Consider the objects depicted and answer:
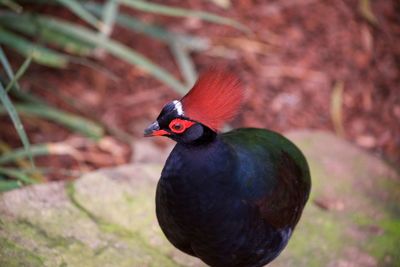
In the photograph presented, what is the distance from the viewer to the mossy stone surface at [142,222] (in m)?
2.48

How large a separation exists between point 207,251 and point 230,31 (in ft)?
9.56

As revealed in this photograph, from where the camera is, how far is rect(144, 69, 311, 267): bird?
6.62 ft

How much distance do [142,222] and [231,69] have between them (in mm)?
1916

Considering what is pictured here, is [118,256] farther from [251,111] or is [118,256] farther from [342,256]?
[251,111]

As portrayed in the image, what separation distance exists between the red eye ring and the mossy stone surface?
0.75m

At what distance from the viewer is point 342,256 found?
2.80m

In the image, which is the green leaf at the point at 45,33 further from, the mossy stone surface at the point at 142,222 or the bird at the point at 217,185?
the bird at the point at 217,185

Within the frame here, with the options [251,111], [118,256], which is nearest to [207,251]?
[118,256]

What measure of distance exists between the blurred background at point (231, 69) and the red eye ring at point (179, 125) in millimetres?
1888

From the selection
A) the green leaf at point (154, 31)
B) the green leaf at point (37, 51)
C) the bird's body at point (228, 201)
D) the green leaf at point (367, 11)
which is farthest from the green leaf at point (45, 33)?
the green leaf at point (367, 11)

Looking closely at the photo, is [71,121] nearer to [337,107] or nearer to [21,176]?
[21,176]

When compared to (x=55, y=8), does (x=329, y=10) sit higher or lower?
lower

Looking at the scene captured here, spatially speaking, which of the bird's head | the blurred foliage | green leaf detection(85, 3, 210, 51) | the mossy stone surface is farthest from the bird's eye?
green leaf detection(85, 3, 210, 51)

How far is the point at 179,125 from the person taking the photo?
1.98 m
